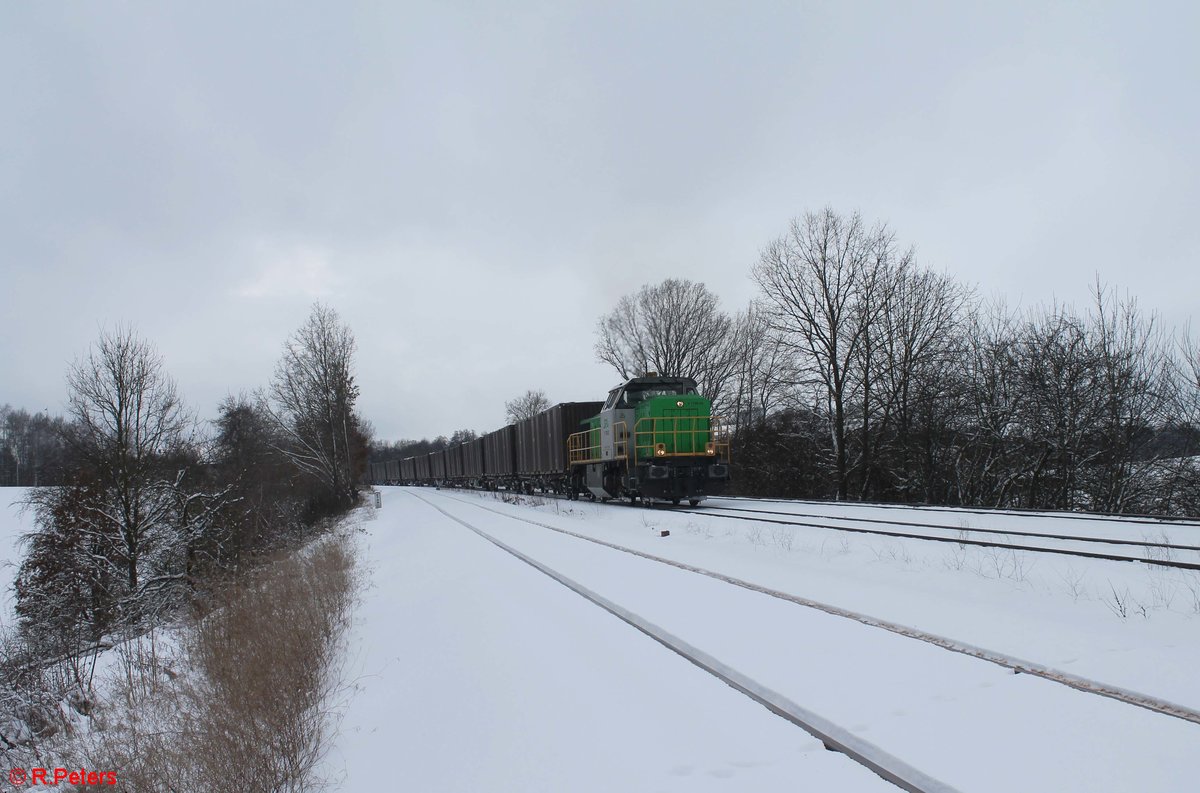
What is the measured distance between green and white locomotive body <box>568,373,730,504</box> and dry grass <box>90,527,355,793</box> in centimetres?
930

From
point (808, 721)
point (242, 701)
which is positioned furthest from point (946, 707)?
point (242, 701)

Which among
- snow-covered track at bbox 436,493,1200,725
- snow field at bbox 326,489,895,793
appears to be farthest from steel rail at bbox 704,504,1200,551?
snow field at bbox 326,489,895,793

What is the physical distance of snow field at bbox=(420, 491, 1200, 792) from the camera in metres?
2.92

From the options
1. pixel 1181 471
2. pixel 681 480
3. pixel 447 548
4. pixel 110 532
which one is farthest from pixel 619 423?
pixel 110 532

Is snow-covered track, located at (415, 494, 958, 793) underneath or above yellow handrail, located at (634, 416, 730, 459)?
underneath

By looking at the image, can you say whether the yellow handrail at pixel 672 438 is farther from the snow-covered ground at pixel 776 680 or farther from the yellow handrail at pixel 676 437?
the snow-covered ground at pixel 776 680

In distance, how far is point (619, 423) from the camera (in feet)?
60.1

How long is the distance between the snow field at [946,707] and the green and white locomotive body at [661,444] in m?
10.5

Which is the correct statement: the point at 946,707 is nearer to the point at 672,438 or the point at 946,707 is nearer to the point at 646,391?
the point at 672,438

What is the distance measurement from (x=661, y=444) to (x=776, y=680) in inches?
500

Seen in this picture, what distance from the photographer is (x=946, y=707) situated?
3.71 m

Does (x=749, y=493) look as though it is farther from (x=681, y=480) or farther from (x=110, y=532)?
(x=110, y=532)

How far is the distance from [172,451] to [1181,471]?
28.0 m

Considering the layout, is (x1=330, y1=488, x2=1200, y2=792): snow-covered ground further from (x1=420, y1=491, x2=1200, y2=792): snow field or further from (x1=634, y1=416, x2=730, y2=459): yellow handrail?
(x1=634, y1=416, x2=730, y2=459): yellow handrail
